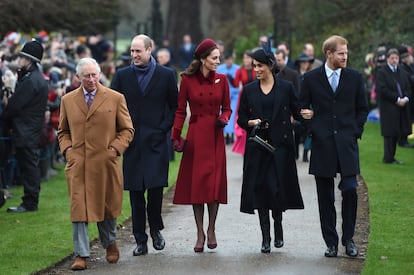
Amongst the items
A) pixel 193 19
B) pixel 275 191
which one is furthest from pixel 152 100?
pixel 193 19

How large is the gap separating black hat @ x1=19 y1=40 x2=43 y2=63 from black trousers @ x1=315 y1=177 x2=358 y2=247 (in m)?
4.59

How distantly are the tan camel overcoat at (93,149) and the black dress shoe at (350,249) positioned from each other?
7.24 feet

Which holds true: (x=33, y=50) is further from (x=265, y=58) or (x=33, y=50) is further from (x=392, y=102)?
(x=392, y=102)

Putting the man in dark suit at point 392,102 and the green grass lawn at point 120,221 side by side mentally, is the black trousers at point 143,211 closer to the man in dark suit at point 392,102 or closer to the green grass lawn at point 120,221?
the green grass lawn at point 120,221

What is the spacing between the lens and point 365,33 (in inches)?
1123

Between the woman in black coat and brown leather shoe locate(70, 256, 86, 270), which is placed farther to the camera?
the woman in black coat

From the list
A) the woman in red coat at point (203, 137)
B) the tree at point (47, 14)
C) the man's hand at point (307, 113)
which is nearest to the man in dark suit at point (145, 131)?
the woman in red coat at point (203, 137)

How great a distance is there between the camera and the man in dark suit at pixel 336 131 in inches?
437

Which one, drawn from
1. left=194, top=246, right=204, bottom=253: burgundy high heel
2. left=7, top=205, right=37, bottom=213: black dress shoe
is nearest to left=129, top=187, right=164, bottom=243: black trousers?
left=194, top=246, right=204, bottom=253: burgundy high heel

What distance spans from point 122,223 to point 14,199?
9.48ft

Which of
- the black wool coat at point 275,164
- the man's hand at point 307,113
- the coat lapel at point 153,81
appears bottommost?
the black wool coat at point 275,164

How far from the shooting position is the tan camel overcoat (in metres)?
10.6

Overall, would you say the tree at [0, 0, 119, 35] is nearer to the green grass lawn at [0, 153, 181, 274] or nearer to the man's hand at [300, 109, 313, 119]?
the green grass lawn at [0, 153, 181, 274]

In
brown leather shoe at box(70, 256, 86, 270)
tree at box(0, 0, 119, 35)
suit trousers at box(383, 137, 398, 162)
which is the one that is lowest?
brown leather shoe at box(70, 256, 86, 270)
